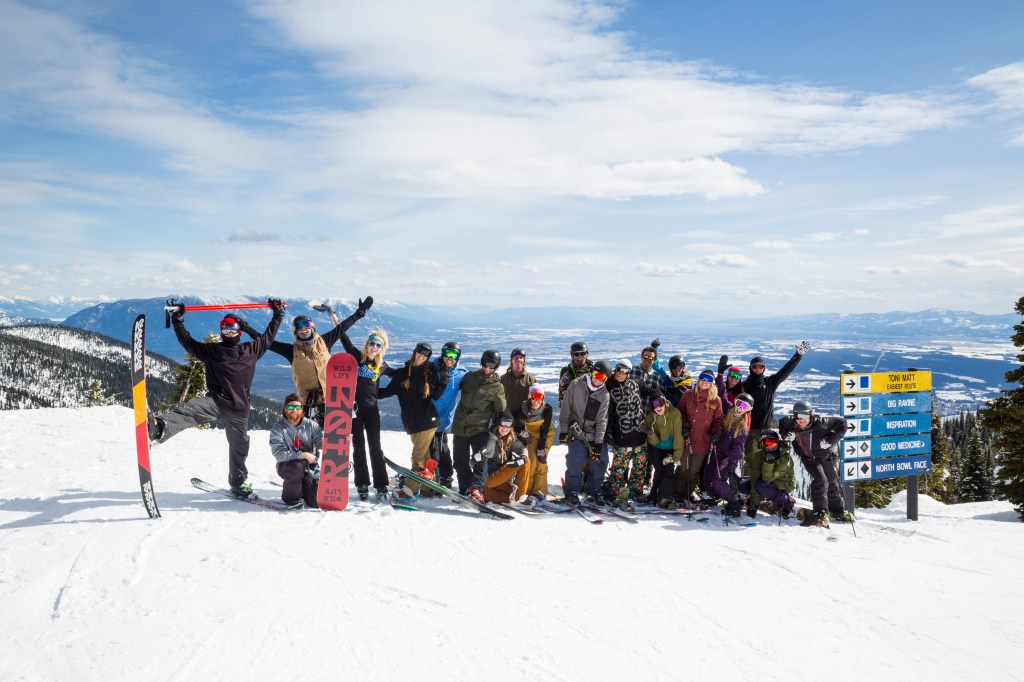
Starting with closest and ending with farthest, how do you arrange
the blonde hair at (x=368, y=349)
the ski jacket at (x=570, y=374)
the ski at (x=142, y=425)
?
the ski at (x=142, y=425)
the blonde hair at (x=368, y=349)
the ski jacket at (x=570, y=374)

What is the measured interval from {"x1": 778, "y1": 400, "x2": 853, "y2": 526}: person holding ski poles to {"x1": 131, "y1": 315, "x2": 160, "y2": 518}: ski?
341 inches

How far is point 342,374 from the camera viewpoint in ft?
23.9

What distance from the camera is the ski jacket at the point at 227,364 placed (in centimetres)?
714

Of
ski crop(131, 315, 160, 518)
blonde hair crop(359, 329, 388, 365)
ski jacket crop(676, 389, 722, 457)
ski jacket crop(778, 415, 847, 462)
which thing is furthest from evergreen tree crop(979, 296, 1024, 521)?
ski crop(131, 315, 160, 518)

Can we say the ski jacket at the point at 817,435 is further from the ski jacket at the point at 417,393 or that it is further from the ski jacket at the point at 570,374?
the ski jacket at the point at 417,393

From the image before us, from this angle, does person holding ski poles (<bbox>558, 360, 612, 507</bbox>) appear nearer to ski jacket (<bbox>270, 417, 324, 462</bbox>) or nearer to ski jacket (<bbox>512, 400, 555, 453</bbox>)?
ski jacket (<bbox>512, 400, 555, 453</bbox>)

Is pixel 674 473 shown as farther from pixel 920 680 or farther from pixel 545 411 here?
pixel 920 680

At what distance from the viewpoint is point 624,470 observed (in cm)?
872

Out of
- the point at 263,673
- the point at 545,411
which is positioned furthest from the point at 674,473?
the point at 263,673

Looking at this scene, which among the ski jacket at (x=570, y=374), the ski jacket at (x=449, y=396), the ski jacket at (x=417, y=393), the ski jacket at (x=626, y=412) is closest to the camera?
the ski jacket at (x=417, y=393)

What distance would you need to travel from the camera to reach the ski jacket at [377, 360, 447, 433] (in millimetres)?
8047

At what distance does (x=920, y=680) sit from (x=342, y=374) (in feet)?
21.7

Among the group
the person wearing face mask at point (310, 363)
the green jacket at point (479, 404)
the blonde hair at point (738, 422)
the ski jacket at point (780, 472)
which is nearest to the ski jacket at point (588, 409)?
the green jacket at point (479, 404)

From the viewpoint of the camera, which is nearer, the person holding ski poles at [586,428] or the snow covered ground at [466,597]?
the snow covered ground at [466,597]
